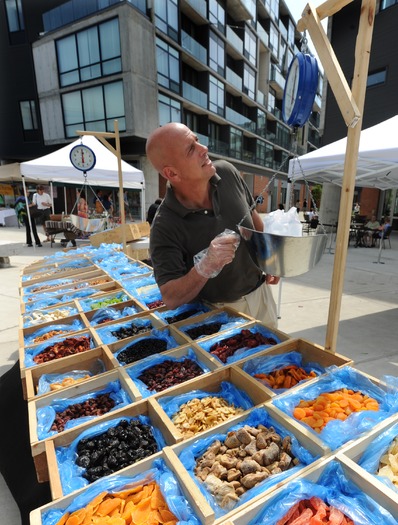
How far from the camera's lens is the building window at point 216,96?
21047mm

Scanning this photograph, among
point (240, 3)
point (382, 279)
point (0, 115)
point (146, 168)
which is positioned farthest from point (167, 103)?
point (382, 279)

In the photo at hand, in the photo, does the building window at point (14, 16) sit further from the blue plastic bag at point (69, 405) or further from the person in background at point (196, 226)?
the blue plastic bag at point (69, 405)

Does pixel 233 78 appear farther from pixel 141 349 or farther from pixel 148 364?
pixel 148 364

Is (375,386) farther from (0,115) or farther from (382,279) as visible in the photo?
(0,115)

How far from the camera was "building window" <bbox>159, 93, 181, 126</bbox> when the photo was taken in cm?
1640

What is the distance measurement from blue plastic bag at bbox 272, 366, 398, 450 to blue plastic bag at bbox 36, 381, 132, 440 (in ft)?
2.45

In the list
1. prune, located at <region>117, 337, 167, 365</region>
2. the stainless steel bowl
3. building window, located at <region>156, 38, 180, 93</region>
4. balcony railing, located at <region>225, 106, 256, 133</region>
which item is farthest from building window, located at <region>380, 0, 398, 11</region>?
prune, located at <region>117, 337, 167, 365</region>

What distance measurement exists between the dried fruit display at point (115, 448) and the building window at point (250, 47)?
3049cm

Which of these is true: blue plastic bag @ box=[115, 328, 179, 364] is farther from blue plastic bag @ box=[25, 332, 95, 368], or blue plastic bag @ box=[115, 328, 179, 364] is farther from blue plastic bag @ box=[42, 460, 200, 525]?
blue plastic bag @ box=[42, 460, 200, 525]

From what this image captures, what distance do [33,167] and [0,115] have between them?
1556cm

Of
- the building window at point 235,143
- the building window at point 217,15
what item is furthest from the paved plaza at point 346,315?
the building window at point 217,15

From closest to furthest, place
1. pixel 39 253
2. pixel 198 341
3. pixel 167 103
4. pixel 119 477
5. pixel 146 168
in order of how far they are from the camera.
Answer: pixel 119 477 < pixel 198 341 < pixel 39 253 < pixel 146 168 < pixel 167 103

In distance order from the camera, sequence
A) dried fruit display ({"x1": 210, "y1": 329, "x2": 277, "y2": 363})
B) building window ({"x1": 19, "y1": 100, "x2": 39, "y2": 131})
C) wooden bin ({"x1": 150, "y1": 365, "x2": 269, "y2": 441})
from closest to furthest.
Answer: wooden bin ({"x1": 150, "y1": 365, "x2": 269, "y2": 441}) → dried fruit display ({"x1": 210, "y1": 329, "x2": 277, "y2": 363}) → building window ({"x1": 19, "y1": 100, "x2": 39, "y2": 131})

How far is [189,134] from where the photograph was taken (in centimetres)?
156
